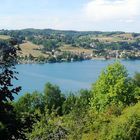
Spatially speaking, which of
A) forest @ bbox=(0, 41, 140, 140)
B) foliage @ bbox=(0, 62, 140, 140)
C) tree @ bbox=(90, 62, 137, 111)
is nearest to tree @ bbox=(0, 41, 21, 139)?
forest @ bbox=(0, 41, 140, 140)

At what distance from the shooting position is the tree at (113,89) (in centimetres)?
4325

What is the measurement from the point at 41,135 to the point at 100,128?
15.5 ft

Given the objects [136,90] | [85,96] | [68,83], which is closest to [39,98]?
[85,96]

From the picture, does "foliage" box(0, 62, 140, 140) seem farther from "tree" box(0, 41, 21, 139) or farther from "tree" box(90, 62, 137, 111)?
"tree" box(0, 41, 21, 139)

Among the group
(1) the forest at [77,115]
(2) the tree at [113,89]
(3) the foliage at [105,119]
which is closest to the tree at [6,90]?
(1) the forest at [77,115]

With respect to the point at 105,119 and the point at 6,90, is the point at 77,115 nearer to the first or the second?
the point at 105,119

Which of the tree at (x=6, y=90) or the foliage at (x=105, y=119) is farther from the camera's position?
the foliage at (x=105, y=119)

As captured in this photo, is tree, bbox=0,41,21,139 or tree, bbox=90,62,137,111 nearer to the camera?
tree, bbox=0,41,21,139

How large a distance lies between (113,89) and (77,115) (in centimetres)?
908

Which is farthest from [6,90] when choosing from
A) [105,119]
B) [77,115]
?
[77,115]

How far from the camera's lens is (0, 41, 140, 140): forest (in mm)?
9062

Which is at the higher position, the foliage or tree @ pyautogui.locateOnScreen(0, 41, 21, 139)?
tree @ pyautogui.locateOnScreen(0, 41, 21, 139)

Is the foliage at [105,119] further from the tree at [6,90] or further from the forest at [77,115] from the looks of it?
the tree at [6,90]

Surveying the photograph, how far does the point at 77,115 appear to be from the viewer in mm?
35250
